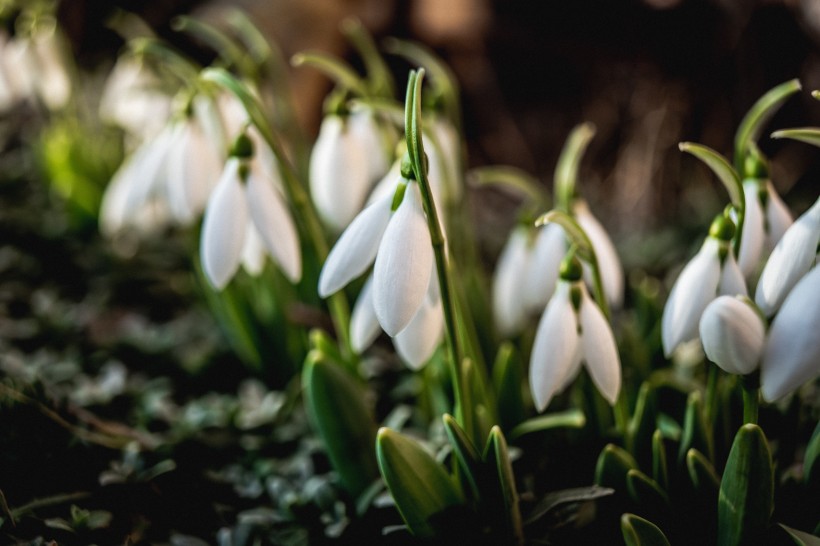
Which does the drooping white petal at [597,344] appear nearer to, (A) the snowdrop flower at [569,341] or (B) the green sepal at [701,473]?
(A) the snowdrop flower at [569,341]

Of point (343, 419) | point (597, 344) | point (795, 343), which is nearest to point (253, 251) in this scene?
point (343, 419)

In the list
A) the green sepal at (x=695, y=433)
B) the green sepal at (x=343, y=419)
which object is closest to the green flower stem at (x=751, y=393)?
the green sepal at (x=695, y=433)

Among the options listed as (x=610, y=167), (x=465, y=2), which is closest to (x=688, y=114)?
(x=610, y=167)

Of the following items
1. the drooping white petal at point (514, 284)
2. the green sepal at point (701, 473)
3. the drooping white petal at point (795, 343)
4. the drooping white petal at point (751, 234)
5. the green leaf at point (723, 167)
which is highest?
the green leaf at point (723, 167)

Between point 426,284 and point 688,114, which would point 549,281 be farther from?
point 688,114

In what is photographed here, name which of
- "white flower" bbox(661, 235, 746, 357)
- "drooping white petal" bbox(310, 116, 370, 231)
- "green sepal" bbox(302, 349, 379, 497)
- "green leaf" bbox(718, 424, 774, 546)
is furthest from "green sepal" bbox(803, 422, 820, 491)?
"drooping white petal" bbox(310, 116, 370, 231)
